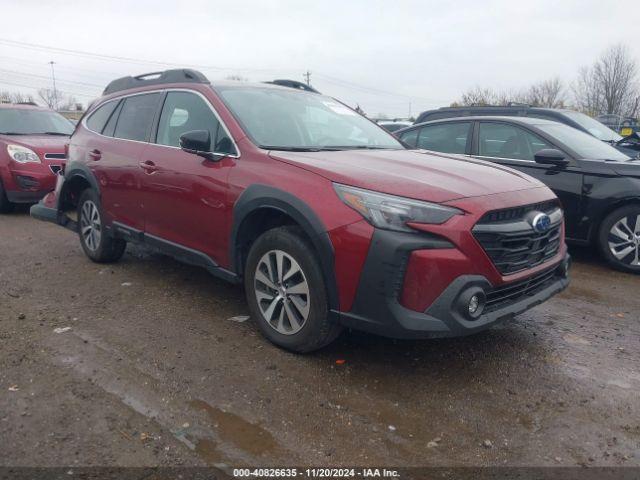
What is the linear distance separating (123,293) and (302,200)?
237 cm

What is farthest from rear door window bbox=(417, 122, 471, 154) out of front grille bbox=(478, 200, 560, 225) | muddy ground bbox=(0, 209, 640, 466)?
front grille bbox=(478, 200, 560, 225)

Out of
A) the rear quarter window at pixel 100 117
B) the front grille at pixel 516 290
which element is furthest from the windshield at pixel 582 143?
the rear quarter window at pixel 100 117

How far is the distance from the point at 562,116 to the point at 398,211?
717cm

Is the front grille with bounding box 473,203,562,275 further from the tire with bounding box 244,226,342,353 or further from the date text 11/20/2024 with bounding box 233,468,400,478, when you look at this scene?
the date text 11/20/2024 with bounding box 233,468,400,478

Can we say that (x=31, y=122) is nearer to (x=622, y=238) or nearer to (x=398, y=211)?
(x=398, y=211)

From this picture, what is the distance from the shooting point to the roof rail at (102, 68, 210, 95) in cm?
455

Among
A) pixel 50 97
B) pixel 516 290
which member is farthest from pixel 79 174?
pixel 50 97

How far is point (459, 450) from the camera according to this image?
2.65 meters

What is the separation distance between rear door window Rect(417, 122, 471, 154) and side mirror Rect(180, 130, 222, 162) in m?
3.92

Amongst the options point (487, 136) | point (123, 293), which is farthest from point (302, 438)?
point (487, 136)

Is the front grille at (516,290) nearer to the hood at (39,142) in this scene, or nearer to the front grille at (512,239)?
the front grille at (512,239)

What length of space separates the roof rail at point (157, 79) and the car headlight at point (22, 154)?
3.14m

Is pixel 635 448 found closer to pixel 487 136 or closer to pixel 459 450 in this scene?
pixel 459 450

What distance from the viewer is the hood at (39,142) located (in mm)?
8289
